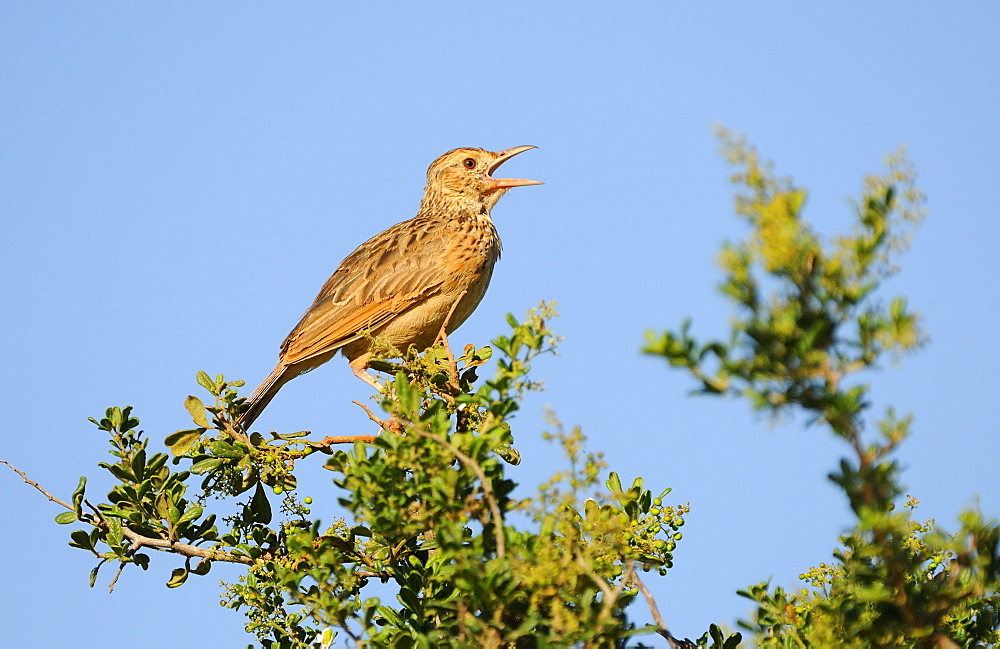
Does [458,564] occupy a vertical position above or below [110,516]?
below

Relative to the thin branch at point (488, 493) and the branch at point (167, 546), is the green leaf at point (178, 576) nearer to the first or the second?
the branch at point (167, 546)

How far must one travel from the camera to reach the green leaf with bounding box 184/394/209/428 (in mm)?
4867

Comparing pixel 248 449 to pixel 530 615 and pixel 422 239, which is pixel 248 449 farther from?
pixel 422 239

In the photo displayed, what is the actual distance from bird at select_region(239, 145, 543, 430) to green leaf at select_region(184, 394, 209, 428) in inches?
95.3

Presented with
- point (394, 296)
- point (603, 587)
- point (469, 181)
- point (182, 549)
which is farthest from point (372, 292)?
point (603, 587)

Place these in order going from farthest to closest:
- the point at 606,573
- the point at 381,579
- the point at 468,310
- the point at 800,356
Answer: the point at 468,310 < the point at 381,579 < the point at 606,573 < the point at 800,356

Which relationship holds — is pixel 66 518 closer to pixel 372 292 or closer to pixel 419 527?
pixel 419 527

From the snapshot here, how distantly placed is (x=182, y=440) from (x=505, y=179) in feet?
15.0

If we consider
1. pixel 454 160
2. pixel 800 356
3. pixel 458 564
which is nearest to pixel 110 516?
pixel 458 564

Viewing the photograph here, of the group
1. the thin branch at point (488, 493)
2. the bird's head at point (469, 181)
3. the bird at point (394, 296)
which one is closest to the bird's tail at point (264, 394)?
the bird at point (394, 296)

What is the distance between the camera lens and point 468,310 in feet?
25.6

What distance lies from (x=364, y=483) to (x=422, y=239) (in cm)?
486

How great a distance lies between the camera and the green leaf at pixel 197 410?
16.0 ft

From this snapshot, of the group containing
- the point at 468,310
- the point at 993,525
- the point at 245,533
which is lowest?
the point at 993,525
